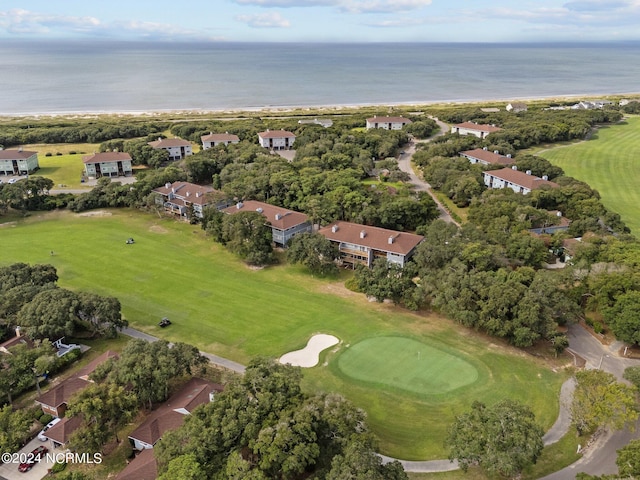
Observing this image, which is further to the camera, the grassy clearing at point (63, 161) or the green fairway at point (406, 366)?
the grassy clearing at point (63, 161)

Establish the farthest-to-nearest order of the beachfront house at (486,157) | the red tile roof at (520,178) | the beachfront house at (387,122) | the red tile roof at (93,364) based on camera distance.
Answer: the beachfront house at (387,122) < the beachfront house at (486,157) < the red tile roof at (520,178) < the red tile roof at (93,364)

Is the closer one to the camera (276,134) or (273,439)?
(273,439)

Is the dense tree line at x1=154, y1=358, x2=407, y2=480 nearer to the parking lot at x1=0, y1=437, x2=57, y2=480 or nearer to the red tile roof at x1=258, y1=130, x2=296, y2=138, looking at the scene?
the parking lot at x1=0, y1=437, x2=57, y2=480

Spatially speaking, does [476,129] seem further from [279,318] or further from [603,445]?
[603,445]

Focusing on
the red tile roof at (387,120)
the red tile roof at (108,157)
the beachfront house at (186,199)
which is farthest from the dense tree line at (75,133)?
the red tile roof at (387,120)

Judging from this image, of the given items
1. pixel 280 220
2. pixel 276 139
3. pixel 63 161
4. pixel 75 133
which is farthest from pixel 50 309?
pixel 75 133

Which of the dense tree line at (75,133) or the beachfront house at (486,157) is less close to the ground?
the dense tree line at (75,133)

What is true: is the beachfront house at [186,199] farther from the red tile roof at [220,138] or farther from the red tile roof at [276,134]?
the red tile roof at [276,134]
